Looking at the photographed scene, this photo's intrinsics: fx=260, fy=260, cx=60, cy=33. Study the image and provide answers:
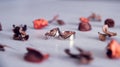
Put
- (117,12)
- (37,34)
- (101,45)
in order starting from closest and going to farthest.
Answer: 1. (101,45)
2. (37,34)
3. (117,12)

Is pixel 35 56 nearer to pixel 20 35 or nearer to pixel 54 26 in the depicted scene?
pixel 20 35

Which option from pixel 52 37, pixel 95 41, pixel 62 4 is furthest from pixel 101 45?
pixel 62 4

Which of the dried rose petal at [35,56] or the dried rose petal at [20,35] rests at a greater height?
the dried rose petal at [20,35]

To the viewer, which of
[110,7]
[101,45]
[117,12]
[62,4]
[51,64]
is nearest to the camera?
[51,64]

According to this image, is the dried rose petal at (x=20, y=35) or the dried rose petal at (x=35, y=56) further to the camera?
the dried rose petal at (x=20, y=35)

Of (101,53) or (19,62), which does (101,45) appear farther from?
(19,62)

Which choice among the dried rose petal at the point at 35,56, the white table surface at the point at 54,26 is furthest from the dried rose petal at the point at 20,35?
the dried rose petal at the point at 35,56

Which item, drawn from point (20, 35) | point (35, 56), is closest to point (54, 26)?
point (20, 35)

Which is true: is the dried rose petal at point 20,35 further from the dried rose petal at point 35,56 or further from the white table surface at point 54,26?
the dried rose petal at point 35,56
